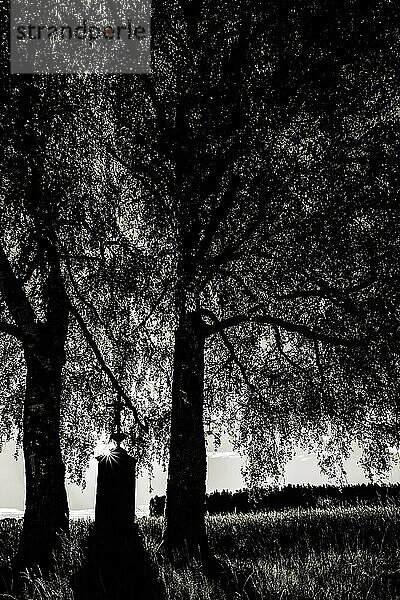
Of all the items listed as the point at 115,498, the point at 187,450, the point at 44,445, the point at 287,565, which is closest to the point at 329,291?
the point at 187,450

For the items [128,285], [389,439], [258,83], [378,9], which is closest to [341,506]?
[389,439]

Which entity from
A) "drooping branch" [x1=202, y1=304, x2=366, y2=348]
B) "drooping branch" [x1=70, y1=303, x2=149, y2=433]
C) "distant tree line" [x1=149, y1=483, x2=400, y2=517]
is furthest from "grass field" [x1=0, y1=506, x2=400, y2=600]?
"distant tree line" [x1=149, y1=483, x2=400, y2=517]

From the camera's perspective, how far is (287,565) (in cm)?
765

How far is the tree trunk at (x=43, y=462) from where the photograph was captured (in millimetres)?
9352

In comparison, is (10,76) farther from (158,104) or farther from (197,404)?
(197,404)

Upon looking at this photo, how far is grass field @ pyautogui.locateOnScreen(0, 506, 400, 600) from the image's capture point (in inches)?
235

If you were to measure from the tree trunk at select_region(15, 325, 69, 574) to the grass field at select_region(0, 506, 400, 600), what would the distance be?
1.02m

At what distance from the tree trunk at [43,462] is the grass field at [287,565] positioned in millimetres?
1017

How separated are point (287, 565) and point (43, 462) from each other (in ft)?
15.1

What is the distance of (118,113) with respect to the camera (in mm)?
9914

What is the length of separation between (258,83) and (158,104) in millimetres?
2034

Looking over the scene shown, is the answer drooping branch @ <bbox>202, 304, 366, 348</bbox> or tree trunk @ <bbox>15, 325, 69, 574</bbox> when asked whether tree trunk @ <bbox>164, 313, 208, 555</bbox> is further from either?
tree trunk @ <bbox>15, 325, 69, 574</bbox>

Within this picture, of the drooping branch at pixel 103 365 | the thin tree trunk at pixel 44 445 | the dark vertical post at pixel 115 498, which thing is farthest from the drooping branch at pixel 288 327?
the dark vertical post at pixel 115 498

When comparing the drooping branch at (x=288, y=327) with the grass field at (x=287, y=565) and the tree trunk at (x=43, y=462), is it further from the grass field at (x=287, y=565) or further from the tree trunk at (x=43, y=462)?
the grass field at (x=287, y=565)
